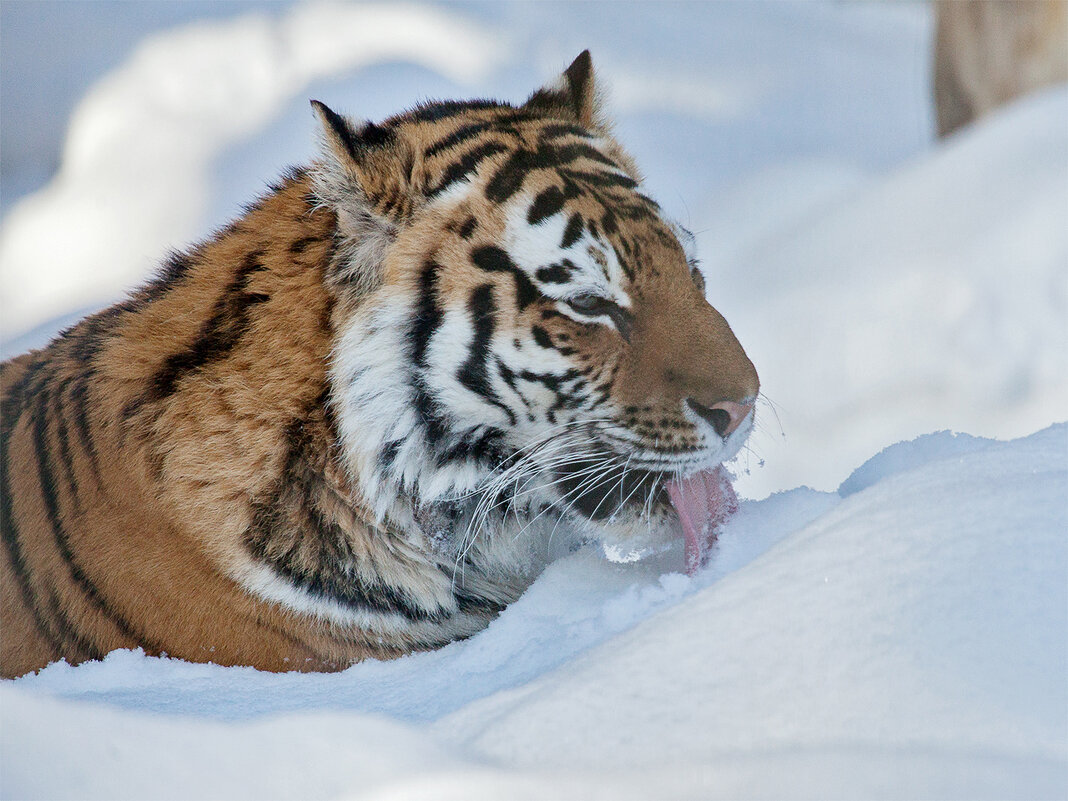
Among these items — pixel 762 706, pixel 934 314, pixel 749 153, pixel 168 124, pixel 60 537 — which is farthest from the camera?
pixel 749 153

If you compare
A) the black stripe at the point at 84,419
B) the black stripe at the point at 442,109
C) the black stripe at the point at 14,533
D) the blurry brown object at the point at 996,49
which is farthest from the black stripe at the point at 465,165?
the blurry brown object at the point at 996,49

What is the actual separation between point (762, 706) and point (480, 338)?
53 cm

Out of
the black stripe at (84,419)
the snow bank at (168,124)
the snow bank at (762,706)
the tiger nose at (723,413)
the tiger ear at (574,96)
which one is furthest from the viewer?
the snow bank at (168,124)

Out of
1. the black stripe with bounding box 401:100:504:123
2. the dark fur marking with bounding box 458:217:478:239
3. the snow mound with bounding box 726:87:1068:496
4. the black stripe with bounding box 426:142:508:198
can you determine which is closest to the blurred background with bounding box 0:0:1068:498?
the snow mound with bounding box 726:87:1068:496

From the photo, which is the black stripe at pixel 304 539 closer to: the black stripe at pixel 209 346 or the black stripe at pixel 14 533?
the black stripe at pixel 209 346

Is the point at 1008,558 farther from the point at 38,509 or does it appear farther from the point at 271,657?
the point at 38,509

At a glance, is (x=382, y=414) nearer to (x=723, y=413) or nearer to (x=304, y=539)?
(x=304, y=539)

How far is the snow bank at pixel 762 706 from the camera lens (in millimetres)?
762

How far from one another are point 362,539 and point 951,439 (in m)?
0.68

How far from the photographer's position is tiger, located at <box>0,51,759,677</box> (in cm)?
117

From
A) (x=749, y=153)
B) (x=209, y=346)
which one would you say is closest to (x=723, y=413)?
(x=209, y=346)

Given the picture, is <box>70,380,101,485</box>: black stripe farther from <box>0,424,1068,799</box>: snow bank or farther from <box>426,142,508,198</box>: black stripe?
<box>426,142,508,198</box>: black stripe

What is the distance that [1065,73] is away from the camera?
3.85m

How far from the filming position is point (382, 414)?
1.19 meters
